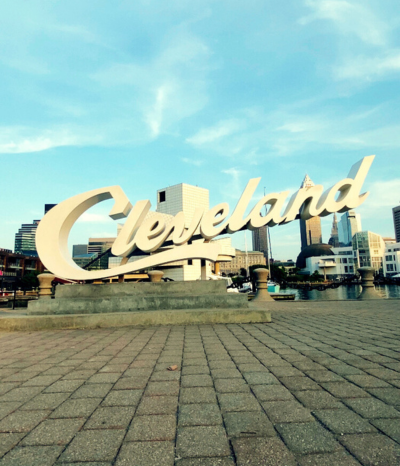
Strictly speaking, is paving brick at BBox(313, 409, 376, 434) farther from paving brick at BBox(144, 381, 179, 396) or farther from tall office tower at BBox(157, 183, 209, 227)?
tall office tower at BBox(157, 183, 209, 227)

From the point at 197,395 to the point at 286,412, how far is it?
1.02 m

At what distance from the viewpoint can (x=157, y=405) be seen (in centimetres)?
338

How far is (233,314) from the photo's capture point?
987 cm

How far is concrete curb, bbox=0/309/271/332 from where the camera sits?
31.6 ft

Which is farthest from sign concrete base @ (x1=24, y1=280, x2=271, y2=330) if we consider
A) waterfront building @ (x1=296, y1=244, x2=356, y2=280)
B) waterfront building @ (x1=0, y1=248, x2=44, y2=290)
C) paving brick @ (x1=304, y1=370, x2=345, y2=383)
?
waterfront building @ (x1=296, y1=244, x2=356, y2=280)

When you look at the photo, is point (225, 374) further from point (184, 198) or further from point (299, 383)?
point (184, 198)

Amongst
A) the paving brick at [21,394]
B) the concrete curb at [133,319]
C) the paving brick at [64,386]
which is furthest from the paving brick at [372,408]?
the concrete curb at [133,319]

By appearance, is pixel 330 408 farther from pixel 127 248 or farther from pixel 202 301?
pixel 127 248

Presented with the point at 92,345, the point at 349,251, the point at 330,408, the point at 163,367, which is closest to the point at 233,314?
the point at 92,345

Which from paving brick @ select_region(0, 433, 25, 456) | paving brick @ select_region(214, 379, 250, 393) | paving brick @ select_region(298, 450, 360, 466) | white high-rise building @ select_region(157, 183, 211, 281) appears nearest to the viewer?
paving brick @ select_region(298, 450, 360, 466)

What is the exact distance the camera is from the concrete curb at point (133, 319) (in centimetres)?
962

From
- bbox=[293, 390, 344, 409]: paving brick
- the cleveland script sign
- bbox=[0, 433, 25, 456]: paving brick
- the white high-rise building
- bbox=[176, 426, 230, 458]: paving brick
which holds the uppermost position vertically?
the white high-rise building

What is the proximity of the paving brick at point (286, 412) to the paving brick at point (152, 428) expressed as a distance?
0.93m

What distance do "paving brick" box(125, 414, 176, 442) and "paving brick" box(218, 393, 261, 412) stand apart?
0.59m
